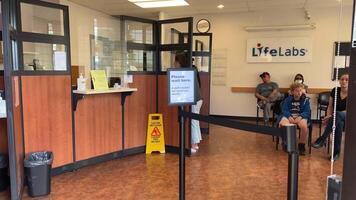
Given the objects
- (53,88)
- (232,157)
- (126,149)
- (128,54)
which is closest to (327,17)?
(232,157)

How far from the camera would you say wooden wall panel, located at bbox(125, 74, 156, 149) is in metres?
4.63

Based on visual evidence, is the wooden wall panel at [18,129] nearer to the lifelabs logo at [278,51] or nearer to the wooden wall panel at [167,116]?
the wooden wall panel at [167,116]

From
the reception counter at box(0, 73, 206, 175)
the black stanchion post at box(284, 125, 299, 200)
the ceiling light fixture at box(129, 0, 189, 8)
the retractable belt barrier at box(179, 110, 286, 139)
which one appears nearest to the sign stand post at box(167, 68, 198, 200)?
the retractable belt barrier at box(179, 110, 286, 139)

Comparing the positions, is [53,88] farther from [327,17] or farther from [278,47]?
[327,17]

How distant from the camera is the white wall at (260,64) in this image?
7.22 metres

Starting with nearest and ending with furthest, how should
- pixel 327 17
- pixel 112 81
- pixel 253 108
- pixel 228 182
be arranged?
pixel 228 182 < pixel 112 81 < pixel 327 17 < pixel 253 108

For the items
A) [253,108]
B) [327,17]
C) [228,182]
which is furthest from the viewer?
[253,108]

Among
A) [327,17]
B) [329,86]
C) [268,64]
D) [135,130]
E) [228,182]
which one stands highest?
[327,17]

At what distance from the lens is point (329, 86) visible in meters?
7.35

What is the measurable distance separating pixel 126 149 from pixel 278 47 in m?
4.83

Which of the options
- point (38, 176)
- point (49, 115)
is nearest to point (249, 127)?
point (38, 176)

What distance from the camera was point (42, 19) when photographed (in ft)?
13.5

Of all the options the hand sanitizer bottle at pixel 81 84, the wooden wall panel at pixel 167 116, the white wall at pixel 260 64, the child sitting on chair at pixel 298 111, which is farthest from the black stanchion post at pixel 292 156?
Answer: the white wall at pixel 260 64

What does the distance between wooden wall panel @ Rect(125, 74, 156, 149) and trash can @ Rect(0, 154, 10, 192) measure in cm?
171
